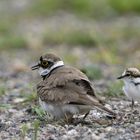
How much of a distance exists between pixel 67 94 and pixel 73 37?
790 centimetres

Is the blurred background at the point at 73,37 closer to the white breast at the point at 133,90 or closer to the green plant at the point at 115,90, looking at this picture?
the green plant at the point at 115,90

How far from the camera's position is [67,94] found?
307 inches

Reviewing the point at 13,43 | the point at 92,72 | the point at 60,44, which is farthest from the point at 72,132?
the point at 60,44

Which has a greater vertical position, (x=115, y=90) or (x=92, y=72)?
(x=92, y=72)

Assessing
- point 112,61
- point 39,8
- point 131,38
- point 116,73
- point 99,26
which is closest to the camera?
point 116,73

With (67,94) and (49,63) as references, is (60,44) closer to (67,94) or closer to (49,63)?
(49,63)

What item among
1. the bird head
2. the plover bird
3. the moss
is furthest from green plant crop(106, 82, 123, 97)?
the moss

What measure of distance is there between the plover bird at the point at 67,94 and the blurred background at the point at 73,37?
2.17 meters

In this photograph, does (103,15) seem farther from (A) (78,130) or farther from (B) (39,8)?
(A) (78,130)

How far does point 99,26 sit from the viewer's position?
1716cm

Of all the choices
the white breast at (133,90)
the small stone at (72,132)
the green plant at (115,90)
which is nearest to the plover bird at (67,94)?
the small stone at (72,132)

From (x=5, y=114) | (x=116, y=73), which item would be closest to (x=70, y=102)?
(x=5, y=114)

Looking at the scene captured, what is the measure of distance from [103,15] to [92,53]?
11.9 ft

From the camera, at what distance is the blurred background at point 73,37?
41.0ft
